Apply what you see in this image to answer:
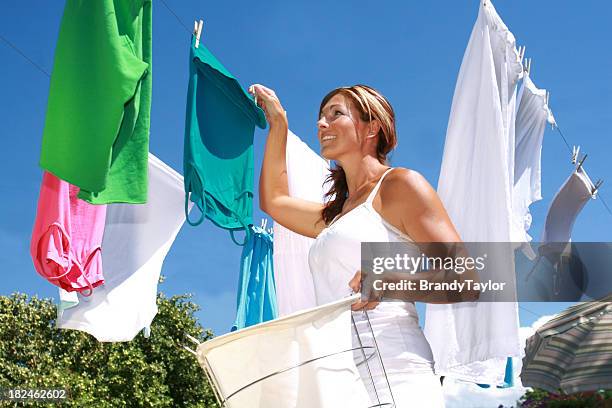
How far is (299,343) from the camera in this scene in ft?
4.88

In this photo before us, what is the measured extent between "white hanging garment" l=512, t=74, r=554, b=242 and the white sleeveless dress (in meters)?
3.68

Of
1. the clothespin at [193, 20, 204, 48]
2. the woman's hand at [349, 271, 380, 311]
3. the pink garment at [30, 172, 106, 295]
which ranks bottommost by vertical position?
the woman's hand at [349, 271, 380, 311]

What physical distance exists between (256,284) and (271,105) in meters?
3.45

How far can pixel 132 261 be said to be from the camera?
16.7ft

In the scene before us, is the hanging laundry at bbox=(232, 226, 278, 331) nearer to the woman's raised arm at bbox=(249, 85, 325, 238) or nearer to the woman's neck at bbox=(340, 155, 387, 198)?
the woman's raised arm at bbox=(249, 85, 325, 238)

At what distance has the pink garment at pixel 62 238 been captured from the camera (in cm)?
404

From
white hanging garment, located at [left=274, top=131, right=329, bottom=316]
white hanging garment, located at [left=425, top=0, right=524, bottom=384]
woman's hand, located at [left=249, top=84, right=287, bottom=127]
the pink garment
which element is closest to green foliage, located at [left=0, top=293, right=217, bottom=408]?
the pink garment

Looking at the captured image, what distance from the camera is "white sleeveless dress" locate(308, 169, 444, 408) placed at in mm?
1675

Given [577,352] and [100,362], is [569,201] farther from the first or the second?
[100,362]

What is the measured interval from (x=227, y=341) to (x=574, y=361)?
126 inches

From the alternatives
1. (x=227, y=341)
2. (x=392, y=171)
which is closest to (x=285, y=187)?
(x=392, y=171)

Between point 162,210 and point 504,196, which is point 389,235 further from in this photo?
point 162,210

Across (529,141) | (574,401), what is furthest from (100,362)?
(574,401)

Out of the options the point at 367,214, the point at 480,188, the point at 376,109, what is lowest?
the point at 367,214
